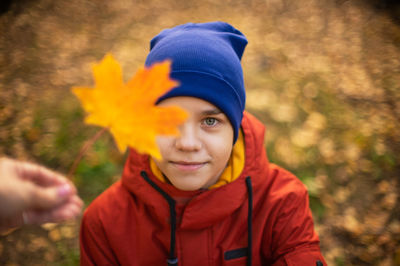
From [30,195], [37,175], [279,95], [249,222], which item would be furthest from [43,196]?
[279,95]

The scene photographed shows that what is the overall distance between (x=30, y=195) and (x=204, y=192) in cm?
85

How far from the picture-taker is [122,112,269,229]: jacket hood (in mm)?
1408

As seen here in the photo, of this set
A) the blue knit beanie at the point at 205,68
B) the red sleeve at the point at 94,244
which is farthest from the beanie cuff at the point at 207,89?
the red sleeve at the point at 94,244

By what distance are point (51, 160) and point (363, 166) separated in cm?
322

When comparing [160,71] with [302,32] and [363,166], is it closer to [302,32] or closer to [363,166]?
[363,166]

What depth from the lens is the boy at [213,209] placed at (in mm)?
1296

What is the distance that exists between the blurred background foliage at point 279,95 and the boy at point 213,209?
3.66ft

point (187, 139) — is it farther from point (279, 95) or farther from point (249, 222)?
point (279, 95)

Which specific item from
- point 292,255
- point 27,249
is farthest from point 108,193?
point 27,249

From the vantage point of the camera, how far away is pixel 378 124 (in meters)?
2.99

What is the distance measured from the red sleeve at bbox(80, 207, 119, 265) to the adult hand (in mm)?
702

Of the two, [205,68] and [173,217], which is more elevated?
[205,68]

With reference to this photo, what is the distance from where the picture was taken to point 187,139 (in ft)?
3.65

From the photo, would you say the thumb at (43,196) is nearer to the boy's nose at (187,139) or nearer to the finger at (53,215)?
the finger at (53,215)
